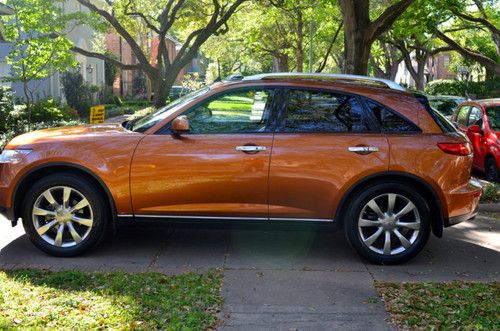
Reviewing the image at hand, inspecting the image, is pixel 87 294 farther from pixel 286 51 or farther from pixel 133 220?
pixel 286 51

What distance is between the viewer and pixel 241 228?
5.50 metres

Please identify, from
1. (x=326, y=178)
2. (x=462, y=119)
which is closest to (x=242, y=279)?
(x=326, y=178)

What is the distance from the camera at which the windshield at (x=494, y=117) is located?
393 inches

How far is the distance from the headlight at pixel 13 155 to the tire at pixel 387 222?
10.3 feet

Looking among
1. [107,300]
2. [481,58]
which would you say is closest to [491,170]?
[107,300]

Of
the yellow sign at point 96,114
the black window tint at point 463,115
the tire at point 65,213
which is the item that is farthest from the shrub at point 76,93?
the tire at point 65,213

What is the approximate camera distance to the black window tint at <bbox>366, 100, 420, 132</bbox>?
5.49 m

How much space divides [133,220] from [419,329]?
9.22 feet

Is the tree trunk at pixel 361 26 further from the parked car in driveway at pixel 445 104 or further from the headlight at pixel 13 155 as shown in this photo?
the headlight at pixel 13 155

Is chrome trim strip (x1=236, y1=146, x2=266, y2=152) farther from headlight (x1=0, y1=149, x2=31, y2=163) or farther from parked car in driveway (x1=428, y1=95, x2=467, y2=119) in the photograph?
parked car in driveway (x1=428, y1=95, x2=467, y2=119)

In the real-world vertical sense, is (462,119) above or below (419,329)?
above

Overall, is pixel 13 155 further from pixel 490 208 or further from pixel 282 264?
pixel 490 208

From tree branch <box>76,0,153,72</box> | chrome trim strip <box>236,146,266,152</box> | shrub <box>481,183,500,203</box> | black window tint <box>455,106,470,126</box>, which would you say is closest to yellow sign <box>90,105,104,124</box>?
tree branch <box>76,0,153,72</box>

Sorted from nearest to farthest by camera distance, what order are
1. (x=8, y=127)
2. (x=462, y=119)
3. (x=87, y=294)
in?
(x=87, y=294) < (x=462, y=119) < (x=8, y=127)
